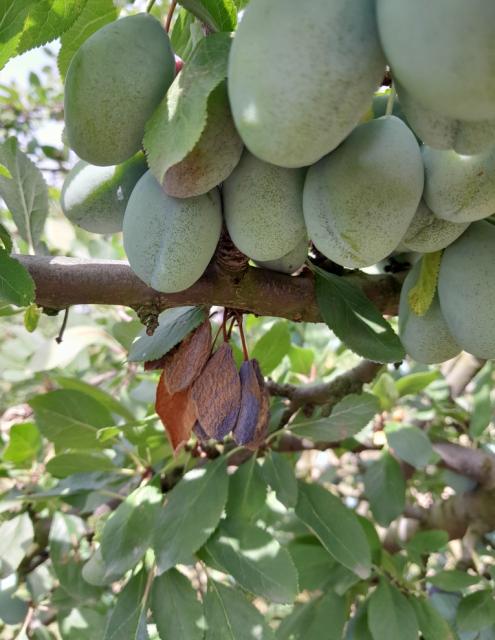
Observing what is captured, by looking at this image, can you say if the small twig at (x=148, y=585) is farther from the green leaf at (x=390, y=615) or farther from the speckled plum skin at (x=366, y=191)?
the speckled plum skin at (x=366, y=191)

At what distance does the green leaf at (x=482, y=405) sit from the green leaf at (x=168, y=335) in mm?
929

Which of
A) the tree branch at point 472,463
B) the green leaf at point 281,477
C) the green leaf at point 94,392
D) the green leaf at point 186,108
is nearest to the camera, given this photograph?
the green leaf at point 186,108

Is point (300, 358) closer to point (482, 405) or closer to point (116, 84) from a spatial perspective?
point (482, 405)

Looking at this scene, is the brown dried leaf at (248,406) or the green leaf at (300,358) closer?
the brown dried leaf at (248,406)

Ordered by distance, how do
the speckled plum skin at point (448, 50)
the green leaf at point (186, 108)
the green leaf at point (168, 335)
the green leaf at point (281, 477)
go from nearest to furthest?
1. the speckled plum skin at point (448, 50)
2. the green leaf at point (186, 108)
3. the green leaf at point (168, 335)
4. the green leaf at point (281, 477)

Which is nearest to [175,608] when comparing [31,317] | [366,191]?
[31,317]

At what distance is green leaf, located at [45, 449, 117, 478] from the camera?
104 cm

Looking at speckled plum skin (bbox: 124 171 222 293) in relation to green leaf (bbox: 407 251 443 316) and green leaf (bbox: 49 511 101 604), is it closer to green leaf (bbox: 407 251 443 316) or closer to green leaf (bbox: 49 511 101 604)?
green leaf (bbox: 407 251 443 316)

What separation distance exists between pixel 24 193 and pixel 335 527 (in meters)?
0.74

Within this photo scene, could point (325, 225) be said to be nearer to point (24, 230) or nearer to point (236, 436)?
point (236, 436)

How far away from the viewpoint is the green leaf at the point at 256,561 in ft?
2.76

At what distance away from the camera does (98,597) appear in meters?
1.19

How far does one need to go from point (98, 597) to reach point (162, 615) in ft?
1.22

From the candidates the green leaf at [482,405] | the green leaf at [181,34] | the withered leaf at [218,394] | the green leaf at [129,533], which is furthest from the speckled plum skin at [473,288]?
the green leaf at [482,405]
